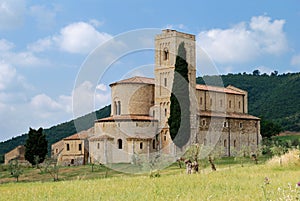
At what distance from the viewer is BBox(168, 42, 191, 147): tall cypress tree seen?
140ft

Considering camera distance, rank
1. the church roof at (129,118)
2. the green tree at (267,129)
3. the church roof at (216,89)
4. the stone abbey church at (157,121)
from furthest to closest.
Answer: the green tree at (267,129)
the church roof at (216,89)
the church roof at (129,118)
the stone abbey church at (157,121)

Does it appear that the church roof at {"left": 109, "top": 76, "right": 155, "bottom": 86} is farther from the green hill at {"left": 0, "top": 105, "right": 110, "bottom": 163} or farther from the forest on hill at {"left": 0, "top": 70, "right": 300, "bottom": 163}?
the green hill at {"left": 0, "top": 105, "right": 110, "bottom": 163}

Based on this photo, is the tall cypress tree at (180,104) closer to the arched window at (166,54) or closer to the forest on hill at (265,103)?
the arched window at (166,54)

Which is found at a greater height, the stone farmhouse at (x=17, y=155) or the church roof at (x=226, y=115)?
the church roof at (x=226, y=115)

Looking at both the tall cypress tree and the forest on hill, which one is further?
the forest on hill

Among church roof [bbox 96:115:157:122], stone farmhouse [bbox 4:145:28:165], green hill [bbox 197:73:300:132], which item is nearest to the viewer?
church roof [bbox 96:115:157:122]

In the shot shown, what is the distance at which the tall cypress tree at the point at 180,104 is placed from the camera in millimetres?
42769

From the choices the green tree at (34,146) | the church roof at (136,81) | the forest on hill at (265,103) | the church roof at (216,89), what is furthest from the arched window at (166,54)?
the forest on hill at (265,103)

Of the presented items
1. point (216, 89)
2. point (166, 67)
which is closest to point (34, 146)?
point (166, 67)

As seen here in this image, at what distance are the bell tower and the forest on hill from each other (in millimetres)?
18048

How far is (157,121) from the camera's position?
1820 inches

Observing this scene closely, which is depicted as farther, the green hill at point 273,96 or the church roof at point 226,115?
the green hill at point 273,96

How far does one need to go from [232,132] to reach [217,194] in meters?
42.1

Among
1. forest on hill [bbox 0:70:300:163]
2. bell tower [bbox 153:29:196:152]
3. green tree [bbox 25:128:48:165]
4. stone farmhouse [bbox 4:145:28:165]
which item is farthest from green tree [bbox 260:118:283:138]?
stone farmhouse [bbox 4:145:28:165]
